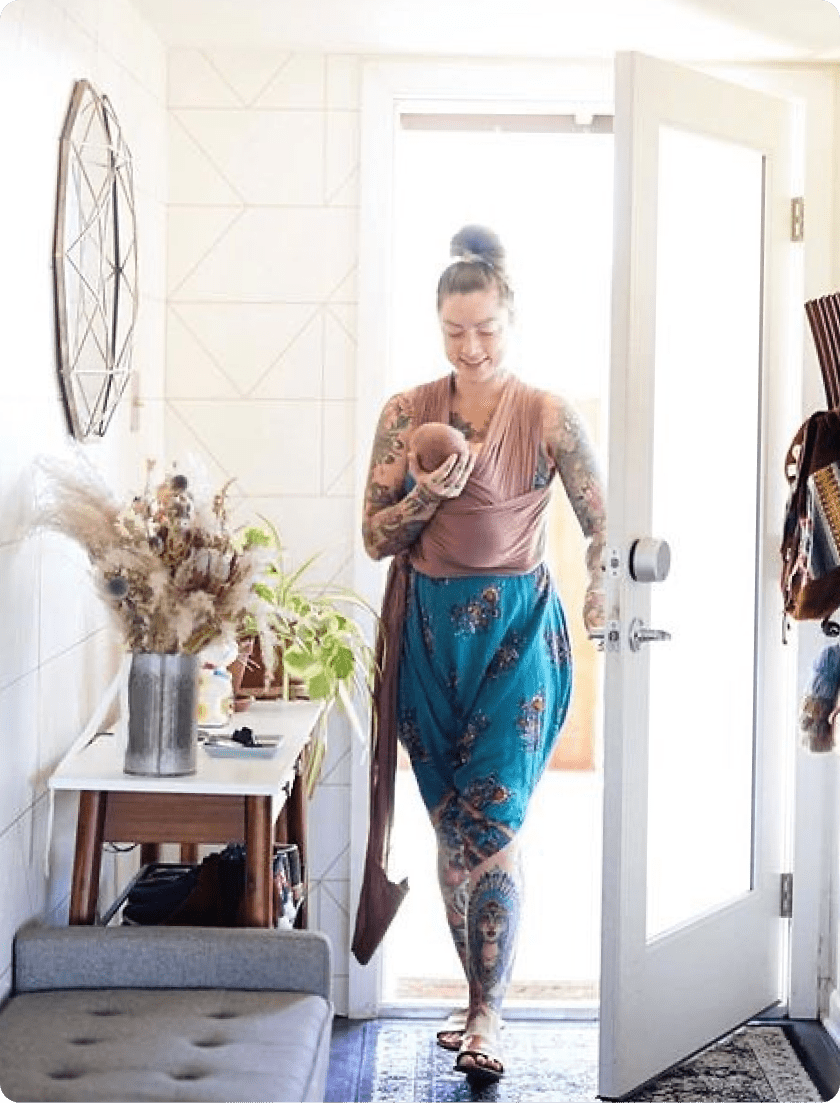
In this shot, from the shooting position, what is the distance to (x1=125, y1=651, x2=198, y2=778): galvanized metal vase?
2.92m

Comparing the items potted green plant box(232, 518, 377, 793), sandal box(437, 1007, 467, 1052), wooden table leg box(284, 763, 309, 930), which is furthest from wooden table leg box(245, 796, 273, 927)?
sandal box(437, 1007, 467, 1052)

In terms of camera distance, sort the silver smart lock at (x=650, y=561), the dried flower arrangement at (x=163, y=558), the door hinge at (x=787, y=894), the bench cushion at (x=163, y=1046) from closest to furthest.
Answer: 1. the bench cushion at (x=163, y=1046)
2. the dried flower arrangement at (x=163, y=558)
3. the silver smart lock at (x=650, y=561)
4. the door hinge at (x=787, y=894)

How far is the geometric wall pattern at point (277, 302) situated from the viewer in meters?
4.02

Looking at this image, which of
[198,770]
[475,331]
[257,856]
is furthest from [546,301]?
[257,856]

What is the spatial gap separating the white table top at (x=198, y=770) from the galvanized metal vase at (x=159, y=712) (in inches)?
1.1

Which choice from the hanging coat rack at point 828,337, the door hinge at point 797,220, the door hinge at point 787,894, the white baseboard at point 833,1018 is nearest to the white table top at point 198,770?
the hanging coat rack at point 828,337

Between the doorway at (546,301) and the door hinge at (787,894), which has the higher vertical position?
the doorway at (546,301)

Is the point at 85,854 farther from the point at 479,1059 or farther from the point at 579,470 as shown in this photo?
the point at 579,470

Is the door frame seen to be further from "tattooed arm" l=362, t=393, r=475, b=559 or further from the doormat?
the doormat

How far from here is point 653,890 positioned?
11.7ft

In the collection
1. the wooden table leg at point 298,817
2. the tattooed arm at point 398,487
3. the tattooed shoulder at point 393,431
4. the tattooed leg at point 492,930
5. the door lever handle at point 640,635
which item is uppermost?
the tattooed shoulder at point 393,431

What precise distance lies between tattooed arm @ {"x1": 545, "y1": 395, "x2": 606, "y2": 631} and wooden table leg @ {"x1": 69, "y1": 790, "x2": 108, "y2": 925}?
4.15ft

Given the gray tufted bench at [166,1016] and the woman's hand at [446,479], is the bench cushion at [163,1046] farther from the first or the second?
the woman's hand at [446,479]

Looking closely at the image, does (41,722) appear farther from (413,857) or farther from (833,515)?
(413,857)
